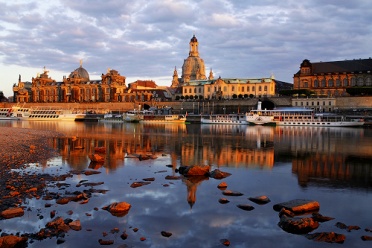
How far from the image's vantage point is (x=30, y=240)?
11.2 meters

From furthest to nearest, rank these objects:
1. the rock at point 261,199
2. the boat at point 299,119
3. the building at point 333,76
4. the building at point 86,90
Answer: the building at point 86,90, the building at point 333,76, the boat at point 299,119, the rock at point 261,199

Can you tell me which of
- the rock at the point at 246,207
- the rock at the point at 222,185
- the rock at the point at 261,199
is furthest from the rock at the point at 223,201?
the rock at the point at 222,185

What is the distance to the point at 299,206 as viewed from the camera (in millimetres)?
14258

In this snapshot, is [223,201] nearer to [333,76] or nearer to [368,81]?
[368,81]

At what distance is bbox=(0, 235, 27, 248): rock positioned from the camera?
1057 cm

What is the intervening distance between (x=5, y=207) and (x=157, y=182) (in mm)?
7398

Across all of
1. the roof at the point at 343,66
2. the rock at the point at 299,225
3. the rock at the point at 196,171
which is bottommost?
the rock at the point at 299,225

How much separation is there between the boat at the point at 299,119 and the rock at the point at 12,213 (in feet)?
222

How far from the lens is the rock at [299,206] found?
14203mm

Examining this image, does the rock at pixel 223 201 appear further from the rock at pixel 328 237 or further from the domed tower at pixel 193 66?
the domed tower at pixel 193 66

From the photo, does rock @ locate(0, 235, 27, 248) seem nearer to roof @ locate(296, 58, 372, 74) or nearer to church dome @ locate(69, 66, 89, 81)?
roof @ locate(296, 58, 372, 74)

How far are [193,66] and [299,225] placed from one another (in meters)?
137

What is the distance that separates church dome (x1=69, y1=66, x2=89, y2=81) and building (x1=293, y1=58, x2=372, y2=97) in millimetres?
78962

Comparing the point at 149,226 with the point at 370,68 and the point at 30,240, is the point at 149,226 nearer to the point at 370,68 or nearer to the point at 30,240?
the point at 30,240
